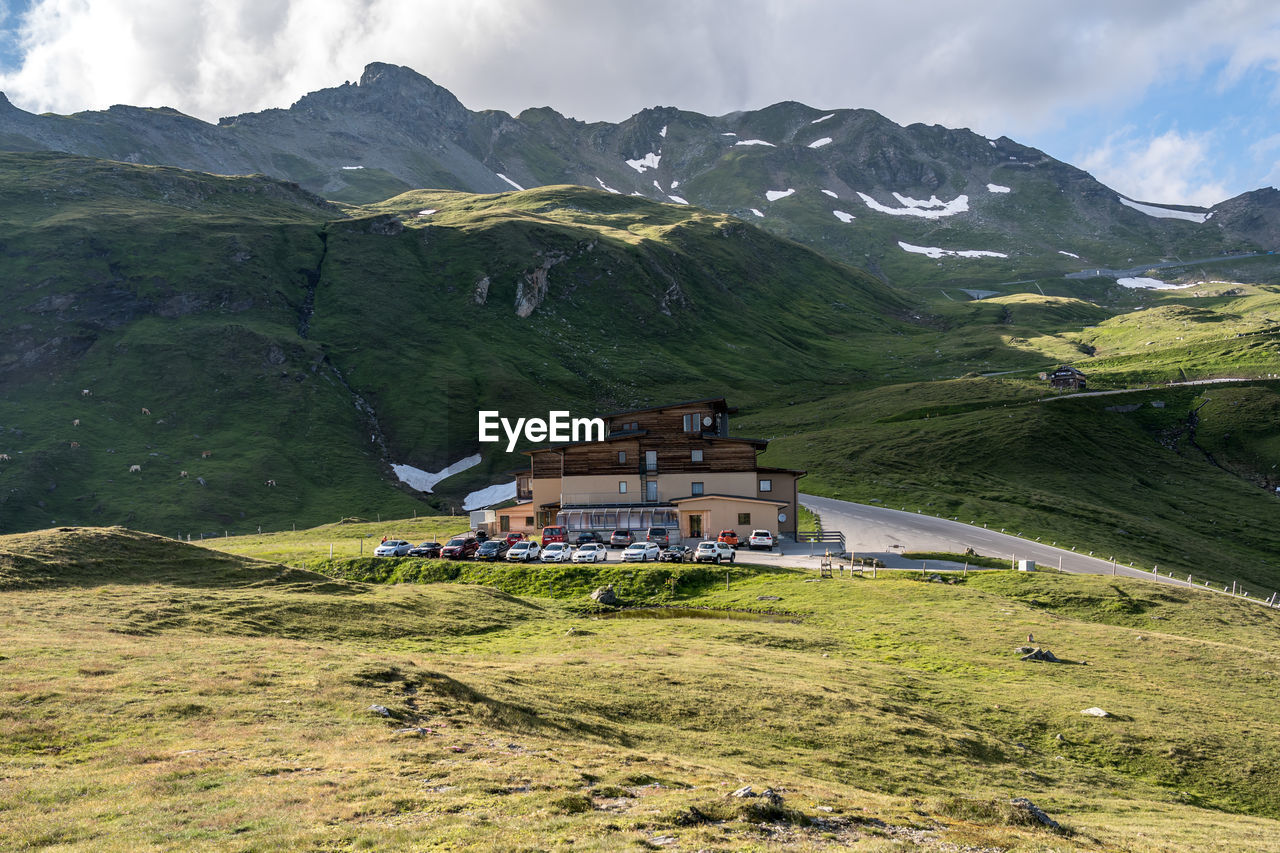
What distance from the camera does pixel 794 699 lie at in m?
33.7

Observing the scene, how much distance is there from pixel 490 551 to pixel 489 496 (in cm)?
8026

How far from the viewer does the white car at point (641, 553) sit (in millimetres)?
76438

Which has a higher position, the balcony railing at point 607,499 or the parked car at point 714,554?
the balcony railing at point 607,499

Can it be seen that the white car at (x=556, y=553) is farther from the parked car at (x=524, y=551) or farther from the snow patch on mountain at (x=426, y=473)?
the snow patch on mountain at (x=426, y=473)

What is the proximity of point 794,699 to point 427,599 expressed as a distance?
2874cm

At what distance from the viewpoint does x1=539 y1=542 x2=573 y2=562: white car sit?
77188mm

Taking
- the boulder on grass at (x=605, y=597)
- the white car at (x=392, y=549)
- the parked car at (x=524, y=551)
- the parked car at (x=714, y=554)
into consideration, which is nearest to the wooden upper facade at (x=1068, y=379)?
the parked car at (x=714, y=554)

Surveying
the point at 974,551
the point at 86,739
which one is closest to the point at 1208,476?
the point at 974,551

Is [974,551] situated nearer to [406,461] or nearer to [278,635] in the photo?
[278,635]

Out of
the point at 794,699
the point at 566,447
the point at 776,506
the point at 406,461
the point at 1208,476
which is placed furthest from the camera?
the point at 406,461

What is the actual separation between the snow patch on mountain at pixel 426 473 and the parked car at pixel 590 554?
328 ft

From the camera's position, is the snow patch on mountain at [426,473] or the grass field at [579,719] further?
the snow patch on mountain at [426,473]

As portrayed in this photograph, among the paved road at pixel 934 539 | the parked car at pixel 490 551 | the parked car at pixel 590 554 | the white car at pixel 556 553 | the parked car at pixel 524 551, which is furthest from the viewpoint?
the paved road at pixel 934 539

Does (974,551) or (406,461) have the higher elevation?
(406,461)
